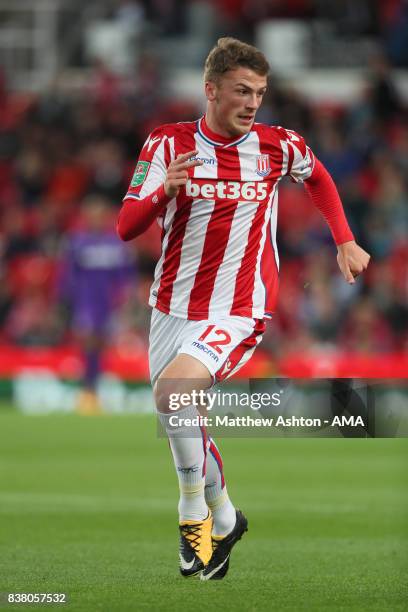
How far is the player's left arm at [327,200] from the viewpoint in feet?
20.0

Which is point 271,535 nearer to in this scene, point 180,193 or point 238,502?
point 238,502

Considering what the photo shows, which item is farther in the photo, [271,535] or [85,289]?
[85,289]

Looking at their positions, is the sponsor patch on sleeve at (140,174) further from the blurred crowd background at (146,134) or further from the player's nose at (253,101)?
the blurred crowd background at (146,134)

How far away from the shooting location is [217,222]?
6066 mm

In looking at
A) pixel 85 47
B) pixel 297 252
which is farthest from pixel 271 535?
pixel 85 47

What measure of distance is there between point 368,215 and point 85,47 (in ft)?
23.9

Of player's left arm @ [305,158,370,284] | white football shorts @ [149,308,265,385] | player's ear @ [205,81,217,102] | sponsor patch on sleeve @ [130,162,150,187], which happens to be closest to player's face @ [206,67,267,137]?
player's ear @ [205,81,217,102]

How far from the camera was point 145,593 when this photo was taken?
213 inches

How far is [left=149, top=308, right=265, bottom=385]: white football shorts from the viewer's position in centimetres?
583

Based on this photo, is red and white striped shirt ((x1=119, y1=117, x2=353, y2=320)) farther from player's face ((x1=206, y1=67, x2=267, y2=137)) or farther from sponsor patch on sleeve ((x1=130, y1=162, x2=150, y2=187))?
player's face ((x1=206, y1=67, x2=267, y2=137))

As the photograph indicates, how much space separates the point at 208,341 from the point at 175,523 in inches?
92.8

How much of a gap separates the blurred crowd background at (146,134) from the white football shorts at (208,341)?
9545 millimetres

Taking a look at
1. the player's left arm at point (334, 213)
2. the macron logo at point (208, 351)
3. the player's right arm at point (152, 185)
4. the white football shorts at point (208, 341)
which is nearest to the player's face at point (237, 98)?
the player's right arm at point (152, 185)

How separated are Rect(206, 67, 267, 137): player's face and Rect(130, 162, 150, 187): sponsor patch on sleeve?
388mm
